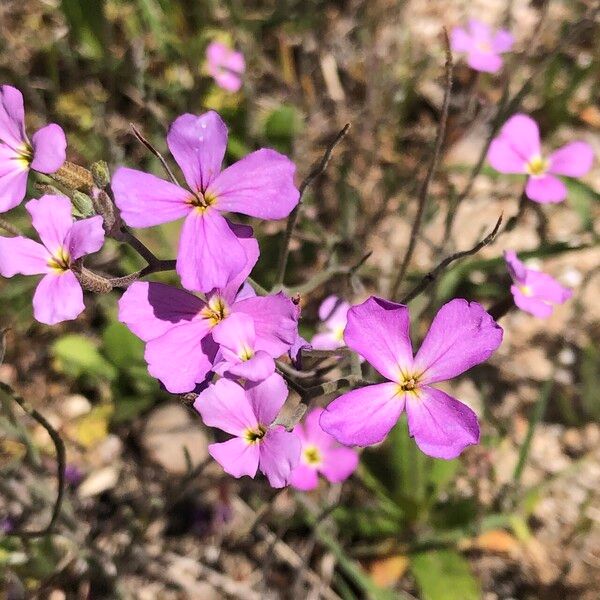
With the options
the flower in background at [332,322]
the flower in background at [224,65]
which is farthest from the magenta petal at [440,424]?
the flower in background at [224,65]

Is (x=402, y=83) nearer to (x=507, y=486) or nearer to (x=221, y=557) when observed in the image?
(x=507, y=486)

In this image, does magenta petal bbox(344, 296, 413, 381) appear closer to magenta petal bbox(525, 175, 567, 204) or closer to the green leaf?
magenta petal bbox(525, 175, 567, 204)

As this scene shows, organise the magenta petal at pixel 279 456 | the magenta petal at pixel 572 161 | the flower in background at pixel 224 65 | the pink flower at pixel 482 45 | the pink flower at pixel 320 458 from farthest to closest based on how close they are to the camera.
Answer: the flower in background at pixel 224 65, the pink flower at pixel 482 45, the pink flower at pixel 320 458, the magenta petal at pixel 572 161, the magenta petal at pixel 279 456

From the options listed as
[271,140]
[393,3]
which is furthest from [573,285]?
[393,3]

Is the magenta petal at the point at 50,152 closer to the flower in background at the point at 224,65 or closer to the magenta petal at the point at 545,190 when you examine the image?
the magenta petal at the point at 545,190

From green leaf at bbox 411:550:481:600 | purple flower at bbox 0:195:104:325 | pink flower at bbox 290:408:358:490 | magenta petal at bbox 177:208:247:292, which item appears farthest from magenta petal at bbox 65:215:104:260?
green leaf at bbox 411:550:481:600

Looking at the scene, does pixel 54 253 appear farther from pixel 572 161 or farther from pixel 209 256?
pixel 572 161
